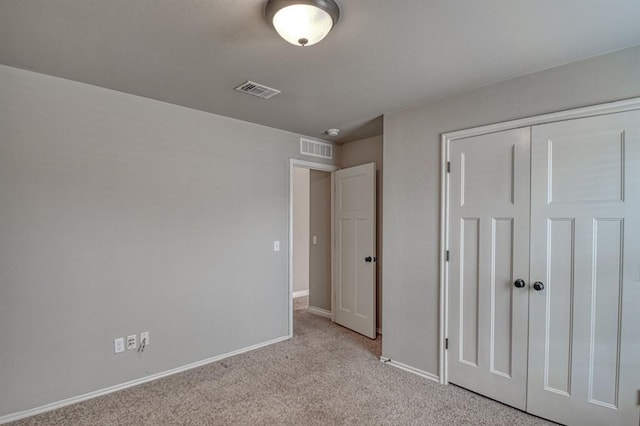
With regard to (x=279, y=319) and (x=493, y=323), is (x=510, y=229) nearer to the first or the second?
(x=493, y=323)

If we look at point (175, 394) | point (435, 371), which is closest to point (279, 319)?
point (175, 394)

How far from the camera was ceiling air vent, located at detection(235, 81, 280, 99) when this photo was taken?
8.33ft

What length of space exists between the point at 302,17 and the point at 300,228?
→ 15.3 ft

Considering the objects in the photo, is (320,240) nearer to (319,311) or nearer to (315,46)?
(319,311)

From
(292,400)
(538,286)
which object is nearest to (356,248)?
(292,400)

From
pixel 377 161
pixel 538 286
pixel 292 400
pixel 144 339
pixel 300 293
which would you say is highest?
pixel 377 161

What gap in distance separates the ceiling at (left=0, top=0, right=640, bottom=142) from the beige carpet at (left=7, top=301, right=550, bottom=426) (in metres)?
2.47

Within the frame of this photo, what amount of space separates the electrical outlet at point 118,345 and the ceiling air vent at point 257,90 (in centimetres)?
230

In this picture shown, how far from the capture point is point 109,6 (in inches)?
63.3

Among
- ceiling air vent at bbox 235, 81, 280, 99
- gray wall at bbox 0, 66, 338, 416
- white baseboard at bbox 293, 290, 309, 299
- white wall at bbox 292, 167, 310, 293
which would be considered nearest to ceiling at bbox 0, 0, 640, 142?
ceiling air vent at bbox 235, 81, 280, 99

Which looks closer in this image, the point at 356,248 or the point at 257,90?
the point at 257,90

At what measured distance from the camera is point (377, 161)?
4039 millimetres

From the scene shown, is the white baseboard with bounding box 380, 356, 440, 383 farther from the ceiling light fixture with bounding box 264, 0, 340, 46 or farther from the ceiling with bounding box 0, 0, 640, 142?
the ceiling light fixture with bounding box 264, 0, 340, 46

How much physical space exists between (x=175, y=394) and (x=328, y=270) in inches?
99.1
